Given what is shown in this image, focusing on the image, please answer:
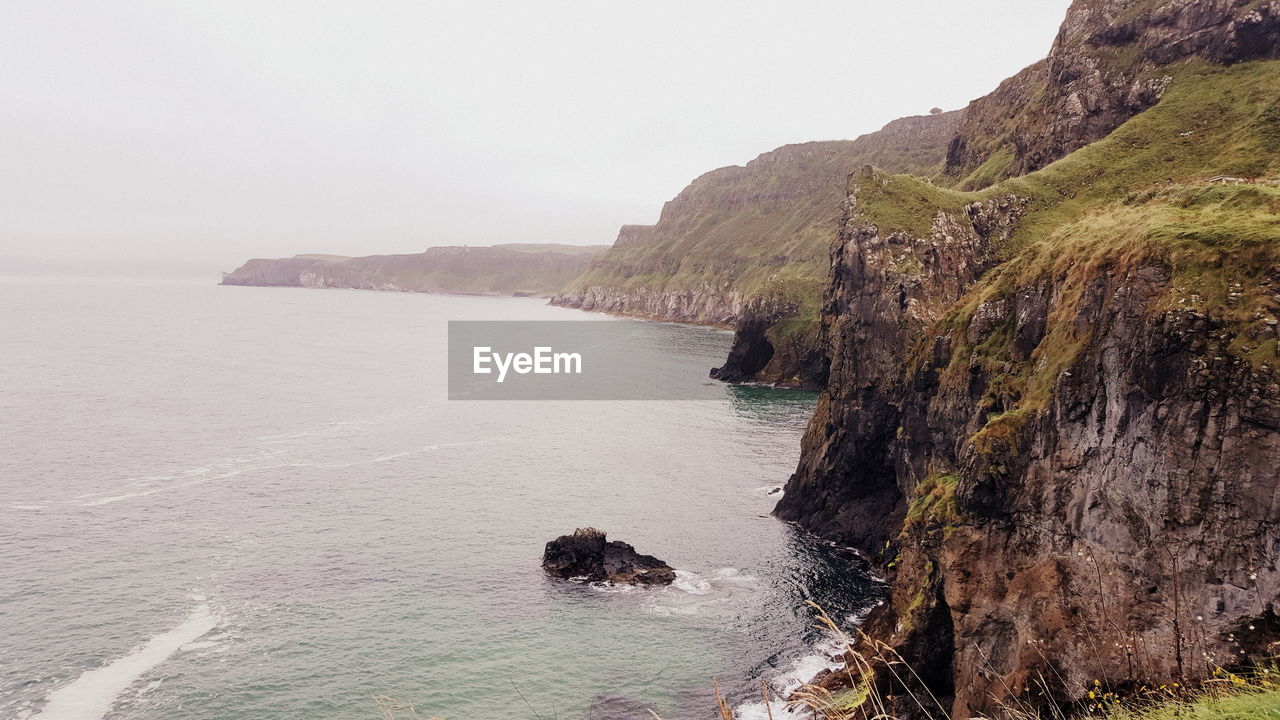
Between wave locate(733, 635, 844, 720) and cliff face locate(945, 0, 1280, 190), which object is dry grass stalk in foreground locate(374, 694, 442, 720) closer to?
wave locate(733, 635, 844, 720)

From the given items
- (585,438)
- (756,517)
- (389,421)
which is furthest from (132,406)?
(756,517)

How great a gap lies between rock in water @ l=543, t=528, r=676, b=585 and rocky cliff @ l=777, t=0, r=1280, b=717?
15620 mm

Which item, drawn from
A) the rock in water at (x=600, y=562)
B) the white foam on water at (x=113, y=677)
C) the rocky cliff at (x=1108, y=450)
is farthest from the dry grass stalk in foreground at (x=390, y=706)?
the rock in water at (x=600, y=562)

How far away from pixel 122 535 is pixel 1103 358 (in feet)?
210

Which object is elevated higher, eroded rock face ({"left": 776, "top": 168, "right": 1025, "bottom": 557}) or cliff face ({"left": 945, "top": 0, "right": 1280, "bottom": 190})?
cliff face ({"left": 945, "top": 0, "right": 1280, "bottom": 190})

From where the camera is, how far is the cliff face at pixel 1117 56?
58.6 meters

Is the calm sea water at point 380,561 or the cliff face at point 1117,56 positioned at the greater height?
the cliff face at point 1117,56

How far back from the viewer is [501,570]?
5166 centimetres

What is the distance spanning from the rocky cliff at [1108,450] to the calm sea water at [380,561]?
10.5 meters

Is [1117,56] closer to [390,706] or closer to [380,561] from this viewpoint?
[380,561]

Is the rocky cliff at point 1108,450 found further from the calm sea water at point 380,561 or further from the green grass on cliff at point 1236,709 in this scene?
the calm sea water at point 380,561

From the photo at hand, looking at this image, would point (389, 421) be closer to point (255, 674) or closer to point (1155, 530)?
point (255, 674)

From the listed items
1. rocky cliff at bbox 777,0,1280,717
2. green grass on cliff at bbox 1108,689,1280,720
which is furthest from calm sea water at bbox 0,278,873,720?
green grass on cliff at bbox 1108,689,1280,720

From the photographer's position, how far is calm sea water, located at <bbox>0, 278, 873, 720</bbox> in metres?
37.2
